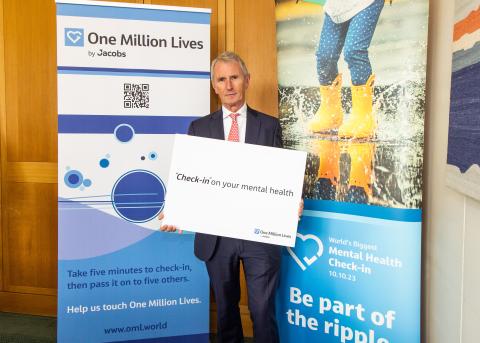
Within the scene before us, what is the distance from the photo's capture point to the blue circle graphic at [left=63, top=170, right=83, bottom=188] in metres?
2.34

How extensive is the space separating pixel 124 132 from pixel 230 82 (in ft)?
2.49

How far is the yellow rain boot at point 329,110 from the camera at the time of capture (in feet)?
6.27

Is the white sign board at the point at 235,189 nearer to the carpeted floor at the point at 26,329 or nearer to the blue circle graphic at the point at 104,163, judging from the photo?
the blue circle graphic at the point at 104,163

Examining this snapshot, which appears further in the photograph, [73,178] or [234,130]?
[73,178]

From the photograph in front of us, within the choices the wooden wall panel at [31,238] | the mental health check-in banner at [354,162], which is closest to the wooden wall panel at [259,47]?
the mental health check-in banner at [354,162]

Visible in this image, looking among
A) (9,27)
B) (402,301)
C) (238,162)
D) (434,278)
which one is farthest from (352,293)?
(9,27)

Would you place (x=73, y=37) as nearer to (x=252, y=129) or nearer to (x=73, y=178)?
(x=73, y=178)

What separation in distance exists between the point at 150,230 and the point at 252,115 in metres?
0.97

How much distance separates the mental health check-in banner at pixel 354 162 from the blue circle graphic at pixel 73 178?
1.22 metres

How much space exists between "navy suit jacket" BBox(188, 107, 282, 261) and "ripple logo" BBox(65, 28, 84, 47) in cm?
88

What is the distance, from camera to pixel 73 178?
2348mm

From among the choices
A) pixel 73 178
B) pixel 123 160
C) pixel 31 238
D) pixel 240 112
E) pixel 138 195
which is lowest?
pixel 31 238

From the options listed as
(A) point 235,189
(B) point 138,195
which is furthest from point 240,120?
(B) point 138,195

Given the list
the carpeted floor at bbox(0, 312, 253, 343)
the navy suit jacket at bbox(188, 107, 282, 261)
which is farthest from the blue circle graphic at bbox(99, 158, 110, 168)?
the carpeted floor at bbox(0, 312, 253, 343)
